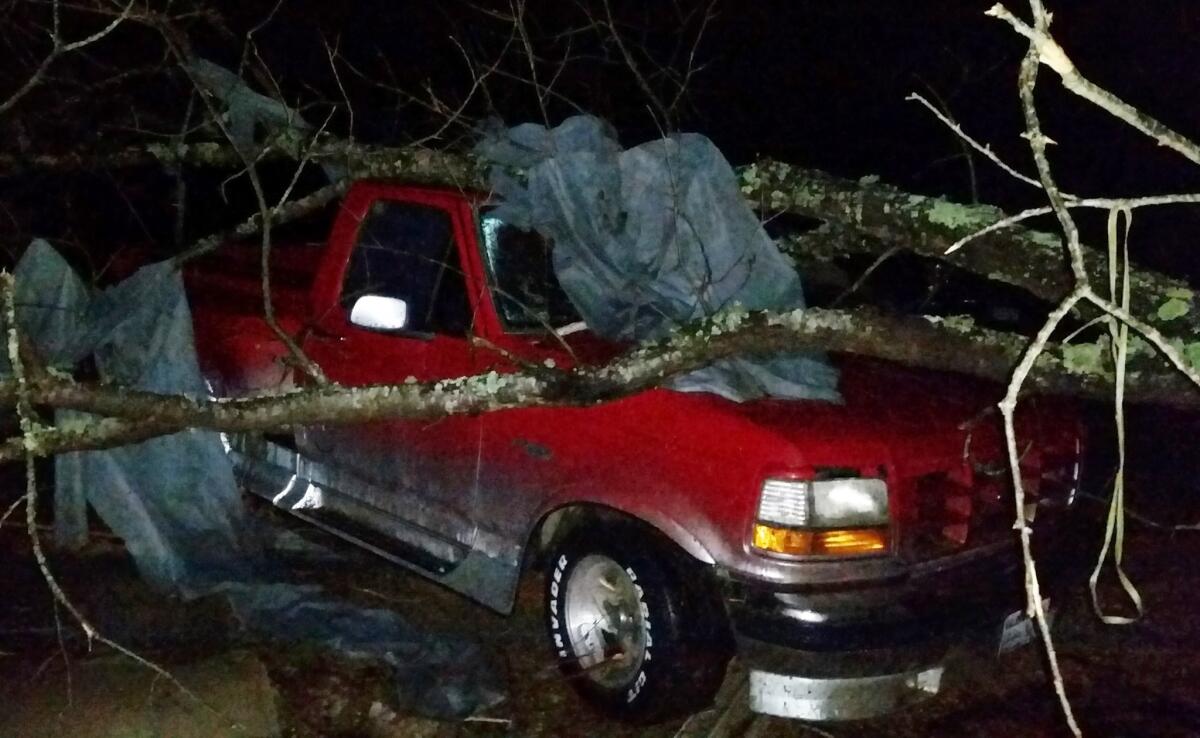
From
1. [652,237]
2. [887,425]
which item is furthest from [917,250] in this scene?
[652,237]

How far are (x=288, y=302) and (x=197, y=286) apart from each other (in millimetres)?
1047

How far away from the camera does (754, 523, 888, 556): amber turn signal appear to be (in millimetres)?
3717

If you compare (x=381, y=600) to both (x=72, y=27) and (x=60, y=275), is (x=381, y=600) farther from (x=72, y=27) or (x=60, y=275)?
(x=72, y=27)

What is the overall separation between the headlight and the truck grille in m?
0.11

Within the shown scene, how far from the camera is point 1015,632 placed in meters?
3.98

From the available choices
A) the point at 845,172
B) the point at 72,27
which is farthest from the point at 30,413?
the point at 845,172

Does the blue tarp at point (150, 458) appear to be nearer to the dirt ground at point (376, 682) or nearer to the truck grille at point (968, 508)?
the dirt ground at point (376, 682)

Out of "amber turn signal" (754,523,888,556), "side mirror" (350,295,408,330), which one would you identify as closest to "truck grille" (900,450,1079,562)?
"amber turn signal" (754,523,888,556)

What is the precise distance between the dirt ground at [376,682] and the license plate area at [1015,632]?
2.6 inches

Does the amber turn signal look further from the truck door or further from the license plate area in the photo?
the truck door

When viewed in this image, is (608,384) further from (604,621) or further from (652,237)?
(604,621)

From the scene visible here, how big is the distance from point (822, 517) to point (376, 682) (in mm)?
1894

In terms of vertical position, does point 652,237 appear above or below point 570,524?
above

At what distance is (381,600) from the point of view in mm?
5324
